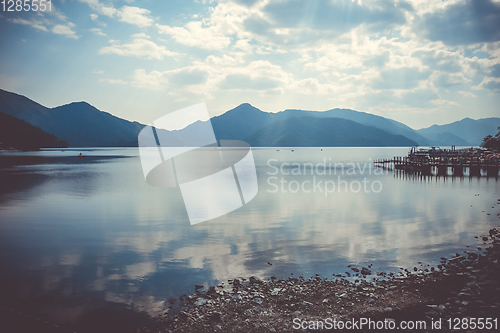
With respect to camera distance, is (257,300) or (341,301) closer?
(341,301)

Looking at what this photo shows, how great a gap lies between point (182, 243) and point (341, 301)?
10.1 m

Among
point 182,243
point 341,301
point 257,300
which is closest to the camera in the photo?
point 341,301

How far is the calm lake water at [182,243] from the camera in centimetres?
1125

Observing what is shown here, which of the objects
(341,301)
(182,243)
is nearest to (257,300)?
(341,301)

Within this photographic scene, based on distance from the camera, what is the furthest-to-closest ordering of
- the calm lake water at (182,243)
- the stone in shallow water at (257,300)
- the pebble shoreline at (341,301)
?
the calm lake water at (182,243), the stone in shallow water at (257,300), the pebble shoreline at (341,301)

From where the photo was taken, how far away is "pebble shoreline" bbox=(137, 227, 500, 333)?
8547 millimetres

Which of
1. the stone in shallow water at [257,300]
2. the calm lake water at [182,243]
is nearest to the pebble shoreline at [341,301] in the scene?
the stone in shallow water at [257,300]

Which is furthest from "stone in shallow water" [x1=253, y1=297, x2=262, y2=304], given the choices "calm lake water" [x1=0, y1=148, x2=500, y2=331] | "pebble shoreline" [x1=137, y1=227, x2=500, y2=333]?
"calm lake water" [x1=0, y1=148, x2=500, y2=331]

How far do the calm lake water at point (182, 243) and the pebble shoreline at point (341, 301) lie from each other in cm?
111

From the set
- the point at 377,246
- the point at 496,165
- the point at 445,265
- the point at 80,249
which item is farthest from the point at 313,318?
the point at 496,165

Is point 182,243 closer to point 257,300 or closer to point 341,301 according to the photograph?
point 257,300

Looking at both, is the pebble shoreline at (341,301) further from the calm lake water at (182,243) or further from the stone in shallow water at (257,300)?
the calm lake water at (182,243)

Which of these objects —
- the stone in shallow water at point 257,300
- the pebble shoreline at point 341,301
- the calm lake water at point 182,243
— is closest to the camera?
the pebble shoreline at point 341,301

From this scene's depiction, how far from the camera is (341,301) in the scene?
9594 millimetres
